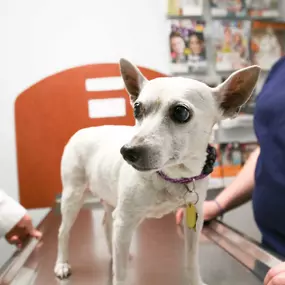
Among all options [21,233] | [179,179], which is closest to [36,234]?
[21,233]

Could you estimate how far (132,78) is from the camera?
43 cm

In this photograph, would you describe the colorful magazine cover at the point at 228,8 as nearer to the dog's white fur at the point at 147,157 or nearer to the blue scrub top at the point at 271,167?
the blue scrub top at the point at 271,167

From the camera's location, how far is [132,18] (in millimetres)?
739

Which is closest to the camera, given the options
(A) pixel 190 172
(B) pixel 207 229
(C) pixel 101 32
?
(A) pixel 190 172

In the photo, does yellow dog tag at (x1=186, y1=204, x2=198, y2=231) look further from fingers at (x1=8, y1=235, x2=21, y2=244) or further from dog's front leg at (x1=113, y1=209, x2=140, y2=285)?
fingers at (x1=8, y1=235, x2=21, y2=244)

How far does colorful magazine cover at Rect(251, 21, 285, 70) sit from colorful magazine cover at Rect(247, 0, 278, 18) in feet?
0.10

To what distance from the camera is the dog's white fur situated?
375 mm

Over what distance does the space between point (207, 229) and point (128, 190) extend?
0.47 m

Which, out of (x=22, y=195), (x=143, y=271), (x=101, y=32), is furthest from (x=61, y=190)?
(x=101, y=32)

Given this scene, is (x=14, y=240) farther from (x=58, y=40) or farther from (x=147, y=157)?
(x=147, y=157)

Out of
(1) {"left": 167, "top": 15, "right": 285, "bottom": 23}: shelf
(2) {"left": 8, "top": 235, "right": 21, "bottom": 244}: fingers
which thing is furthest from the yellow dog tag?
(1) {"left": 167, "top": 15, "right": 285, "bottom": 23}: shelf

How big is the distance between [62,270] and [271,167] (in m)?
0.42

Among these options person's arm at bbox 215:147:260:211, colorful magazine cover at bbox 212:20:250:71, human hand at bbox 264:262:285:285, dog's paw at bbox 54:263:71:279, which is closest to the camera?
human hand at bbox 264:262:285:285

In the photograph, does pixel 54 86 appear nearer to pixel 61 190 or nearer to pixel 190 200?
pixel 61 190
